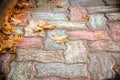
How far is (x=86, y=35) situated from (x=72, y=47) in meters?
0.49

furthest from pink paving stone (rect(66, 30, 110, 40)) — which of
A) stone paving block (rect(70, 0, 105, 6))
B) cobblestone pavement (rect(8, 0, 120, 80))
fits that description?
stone paving block (rect(70, 0, 105, 6))

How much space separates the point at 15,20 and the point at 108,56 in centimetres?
208

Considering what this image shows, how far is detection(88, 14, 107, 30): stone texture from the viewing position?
4.55m

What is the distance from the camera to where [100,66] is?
352cm

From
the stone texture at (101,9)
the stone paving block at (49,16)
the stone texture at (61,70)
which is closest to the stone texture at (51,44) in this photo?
the stone texture at (61,70)

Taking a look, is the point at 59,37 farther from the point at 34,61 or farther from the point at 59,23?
the point at 34,61

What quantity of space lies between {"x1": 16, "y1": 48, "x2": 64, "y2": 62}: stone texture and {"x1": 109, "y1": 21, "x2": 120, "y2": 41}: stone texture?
1.13m

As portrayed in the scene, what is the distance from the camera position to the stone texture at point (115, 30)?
4238 mm

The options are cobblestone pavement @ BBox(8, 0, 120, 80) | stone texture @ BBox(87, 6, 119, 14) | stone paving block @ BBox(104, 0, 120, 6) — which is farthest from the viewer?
stone paving block @ BBox(104, 0, 120, 6)

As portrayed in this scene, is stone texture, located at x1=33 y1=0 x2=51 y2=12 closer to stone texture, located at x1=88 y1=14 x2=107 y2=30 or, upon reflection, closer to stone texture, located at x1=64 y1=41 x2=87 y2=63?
stone texture, located at x1=88 y1=14 x2=107 y2=30

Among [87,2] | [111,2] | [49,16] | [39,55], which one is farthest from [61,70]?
[111,2]

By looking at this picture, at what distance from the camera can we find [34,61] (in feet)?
11.9

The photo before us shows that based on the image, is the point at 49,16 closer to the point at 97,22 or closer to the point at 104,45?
the point at 97,22

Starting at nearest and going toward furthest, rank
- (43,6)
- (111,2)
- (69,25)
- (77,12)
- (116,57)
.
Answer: (116,57) < (69,25) < (77,12) < (43,6) < (111,2)
